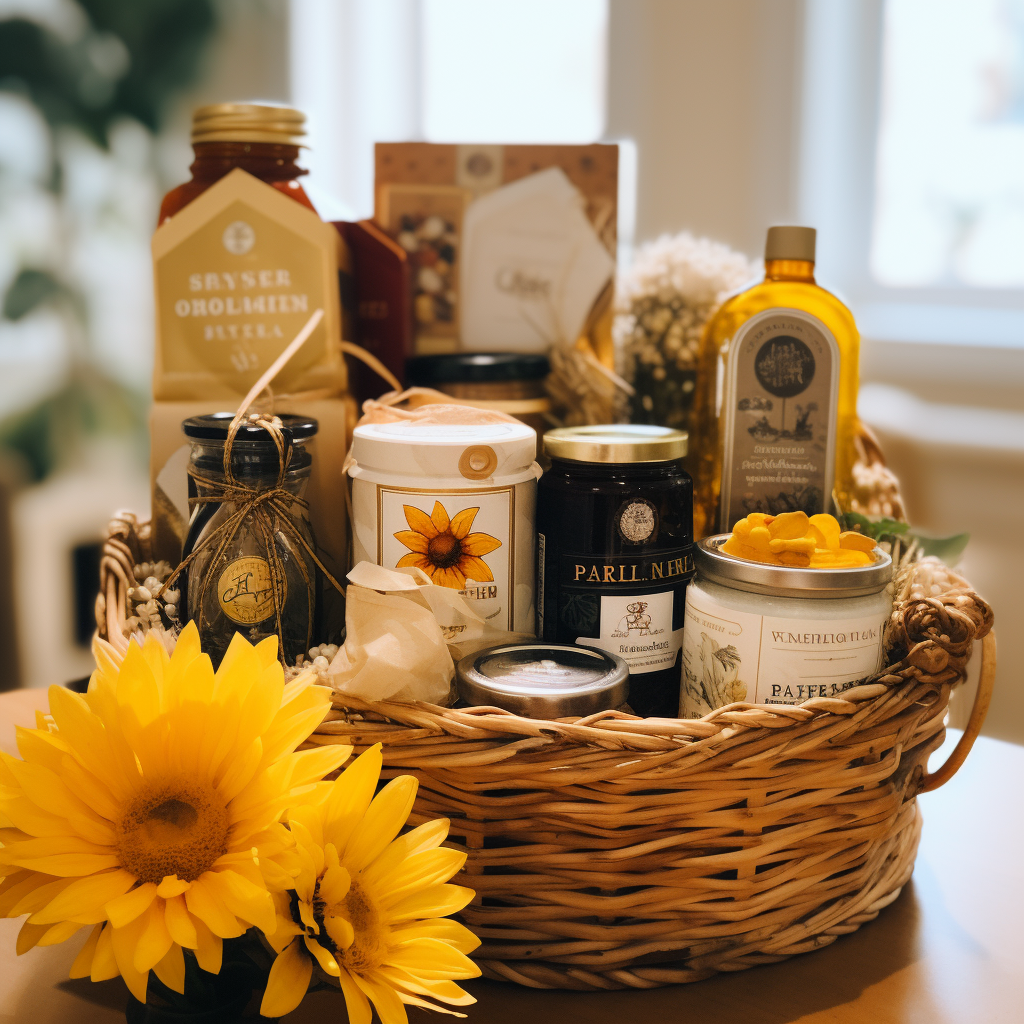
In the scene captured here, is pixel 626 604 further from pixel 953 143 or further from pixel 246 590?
pixel 953 143

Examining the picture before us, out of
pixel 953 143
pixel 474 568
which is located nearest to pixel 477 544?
pixel 474 568

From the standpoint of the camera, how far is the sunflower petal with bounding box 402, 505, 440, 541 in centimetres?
68

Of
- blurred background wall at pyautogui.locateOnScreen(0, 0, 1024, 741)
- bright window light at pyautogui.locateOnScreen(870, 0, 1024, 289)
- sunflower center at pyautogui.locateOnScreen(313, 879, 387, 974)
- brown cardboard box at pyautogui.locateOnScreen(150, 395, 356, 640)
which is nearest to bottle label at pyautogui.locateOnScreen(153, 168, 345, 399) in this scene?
brown cardboard box at pyautogui.locateOnScreen(150, 395, 356, 640)

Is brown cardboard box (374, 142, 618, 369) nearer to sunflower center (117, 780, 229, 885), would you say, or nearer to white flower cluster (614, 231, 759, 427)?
white flower cluster (614, 231, 759, 427)

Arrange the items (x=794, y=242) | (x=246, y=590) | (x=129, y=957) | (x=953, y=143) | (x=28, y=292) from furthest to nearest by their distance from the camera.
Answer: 1. (x=953, y=143)
2. (x=28, y=292)
3. (x=794, y=242)
4. (x=246, y=590)
5. (x=129, y=957)

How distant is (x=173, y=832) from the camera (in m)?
0.46

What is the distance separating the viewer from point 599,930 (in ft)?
1.84

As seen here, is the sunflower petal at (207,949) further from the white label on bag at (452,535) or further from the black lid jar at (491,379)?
the black lid jar at (491,379)

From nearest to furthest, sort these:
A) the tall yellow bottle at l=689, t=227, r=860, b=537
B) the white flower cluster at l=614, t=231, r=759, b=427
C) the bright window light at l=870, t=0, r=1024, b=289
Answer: the tall yellow bottle at l=689, t=227, r=860, b=537, the white flower cluster at l=614, t=231, r=759, b=427, the bright window light at l=870, t=0, r=1024, b=289

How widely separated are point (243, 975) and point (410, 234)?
27.9 inches

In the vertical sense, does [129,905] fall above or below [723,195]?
below

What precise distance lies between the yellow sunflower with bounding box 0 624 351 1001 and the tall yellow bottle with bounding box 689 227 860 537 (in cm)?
45

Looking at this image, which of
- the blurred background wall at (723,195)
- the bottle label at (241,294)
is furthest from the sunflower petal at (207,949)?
the blurred background wall at (723,195)

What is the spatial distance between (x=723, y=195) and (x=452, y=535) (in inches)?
51.8
